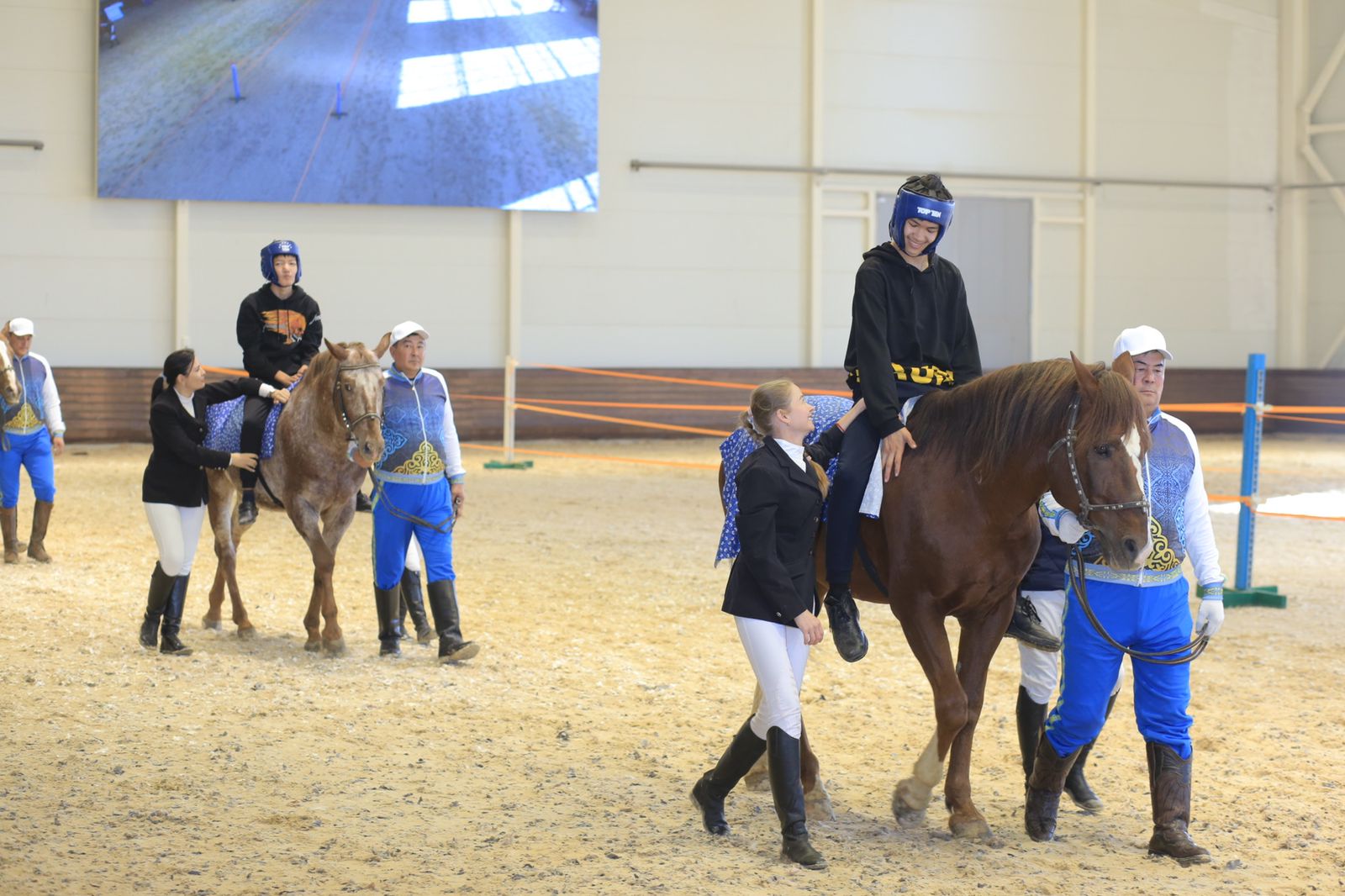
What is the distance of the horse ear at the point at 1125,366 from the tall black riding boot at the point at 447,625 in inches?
138

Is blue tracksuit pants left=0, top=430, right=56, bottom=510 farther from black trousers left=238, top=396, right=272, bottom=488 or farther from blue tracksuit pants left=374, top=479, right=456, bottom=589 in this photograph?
blue tracksuit pants left=374, top=479, right=456, bottom=589

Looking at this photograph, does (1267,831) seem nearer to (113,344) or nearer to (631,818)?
(631,818)

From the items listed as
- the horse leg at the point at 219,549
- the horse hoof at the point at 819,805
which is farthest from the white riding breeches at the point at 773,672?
the horse leg at the point at 219,549

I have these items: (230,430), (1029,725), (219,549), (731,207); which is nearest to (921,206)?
(1029,725)

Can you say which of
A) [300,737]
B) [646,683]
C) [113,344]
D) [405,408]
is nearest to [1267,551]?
[646,683]

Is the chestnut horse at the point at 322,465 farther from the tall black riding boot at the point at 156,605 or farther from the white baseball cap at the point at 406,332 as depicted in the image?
the tall black riding boot at the point at 156,605

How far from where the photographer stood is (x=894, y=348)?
14.8 feet

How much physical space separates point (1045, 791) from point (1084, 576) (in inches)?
28.2

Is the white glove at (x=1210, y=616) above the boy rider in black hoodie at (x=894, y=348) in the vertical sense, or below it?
below

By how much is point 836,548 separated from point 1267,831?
5.33 feet

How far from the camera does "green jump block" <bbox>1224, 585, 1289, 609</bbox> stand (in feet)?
26.2

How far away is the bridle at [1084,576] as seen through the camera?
3768 mm

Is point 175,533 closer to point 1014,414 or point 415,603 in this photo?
point 415,603

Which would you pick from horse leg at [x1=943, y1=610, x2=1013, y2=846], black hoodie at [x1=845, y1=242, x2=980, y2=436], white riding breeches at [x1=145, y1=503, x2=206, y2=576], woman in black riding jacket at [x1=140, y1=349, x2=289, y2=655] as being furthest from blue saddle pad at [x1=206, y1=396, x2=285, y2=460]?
horse leg at [x1=943, y1=610, x2=1013, y2=846]
